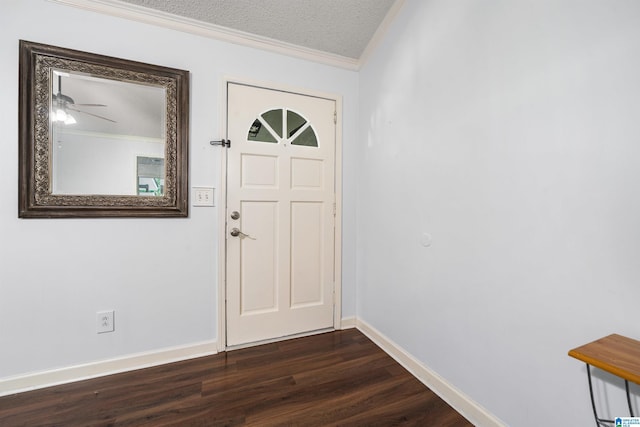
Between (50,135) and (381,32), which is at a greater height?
(381,32)

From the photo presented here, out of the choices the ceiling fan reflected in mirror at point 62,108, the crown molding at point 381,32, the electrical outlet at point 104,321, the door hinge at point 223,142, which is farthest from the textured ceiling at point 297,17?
the electrical outlet at point 104,321

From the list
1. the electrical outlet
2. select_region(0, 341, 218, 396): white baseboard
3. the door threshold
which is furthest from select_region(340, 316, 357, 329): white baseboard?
the electrical outlet

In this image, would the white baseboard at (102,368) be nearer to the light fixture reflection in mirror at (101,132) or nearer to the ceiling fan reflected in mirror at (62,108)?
the light fixture reflection in mirror at (101,132)

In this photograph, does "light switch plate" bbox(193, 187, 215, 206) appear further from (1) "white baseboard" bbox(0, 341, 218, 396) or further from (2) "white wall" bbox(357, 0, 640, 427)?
(2) "white wall" bbox(357, 0, 640, 427)

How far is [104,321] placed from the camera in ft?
5.67

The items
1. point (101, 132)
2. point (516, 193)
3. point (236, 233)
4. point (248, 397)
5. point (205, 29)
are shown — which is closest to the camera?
point (516, 193)

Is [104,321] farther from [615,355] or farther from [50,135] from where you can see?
[615,355]

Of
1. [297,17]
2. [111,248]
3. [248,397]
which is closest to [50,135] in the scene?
[111,248]

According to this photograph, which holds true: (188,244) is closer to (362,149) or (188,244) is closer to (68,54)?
(68,54)

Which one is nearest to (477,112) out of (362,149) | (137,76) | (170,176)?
(362,149)

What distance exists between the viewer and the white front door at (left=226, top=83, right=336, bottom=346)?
2.05 m

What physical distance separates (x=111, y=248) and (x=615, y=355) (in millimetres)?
2467

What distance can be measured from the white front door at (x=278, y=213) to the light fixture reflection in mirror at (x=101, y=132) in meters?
0.52

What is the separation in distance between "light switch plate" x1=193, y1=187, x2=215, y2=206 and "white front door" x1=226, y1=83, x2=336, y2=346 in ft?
0.42
